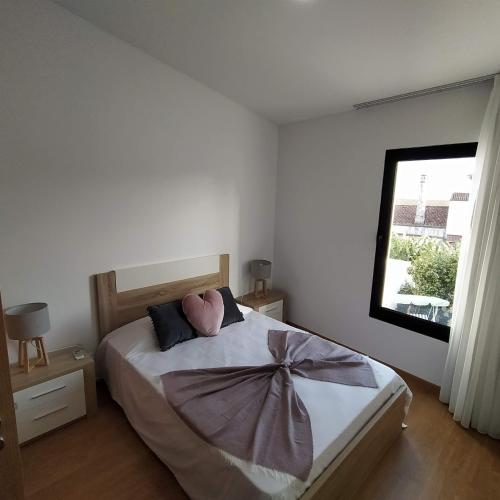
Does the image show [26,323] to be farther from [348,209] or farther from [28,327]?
[348,209]

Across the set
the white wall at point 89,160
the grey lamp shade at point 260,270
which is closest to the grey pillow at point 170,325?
the white wall at point 89,160

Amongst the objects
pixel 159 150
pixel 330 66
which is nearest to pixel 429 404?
pixel 330 66

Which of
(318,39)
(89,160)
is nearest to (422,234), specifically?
(318,39)

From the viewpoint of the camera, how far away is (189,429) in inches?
57.1

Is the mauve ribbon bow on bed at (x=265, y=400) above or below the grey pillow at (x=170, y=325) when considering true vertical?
below

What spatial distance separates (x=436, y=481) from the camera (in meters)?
1.66

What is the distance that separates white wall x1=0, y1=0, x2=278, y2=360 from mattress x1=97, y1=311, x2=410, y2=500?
1.58 feet

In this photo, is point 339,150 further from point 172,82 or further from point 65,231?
point 65,231

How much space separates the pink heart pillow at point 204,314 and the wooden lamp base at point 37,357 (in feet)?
3.13

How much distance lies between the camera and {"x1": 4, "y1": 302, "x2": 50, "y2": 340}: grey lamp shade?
1.70 metres

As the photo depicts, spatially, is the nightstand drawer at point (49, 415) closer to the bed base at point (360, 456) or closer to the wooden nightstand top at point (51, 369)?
the wooden nightstand top at point (51, 369)

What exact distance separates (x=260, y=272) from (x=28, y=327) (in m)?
2.08

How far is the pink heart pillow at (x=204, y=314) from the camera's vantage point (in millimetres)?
2289

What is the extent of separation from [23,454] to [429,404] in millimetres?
2850
